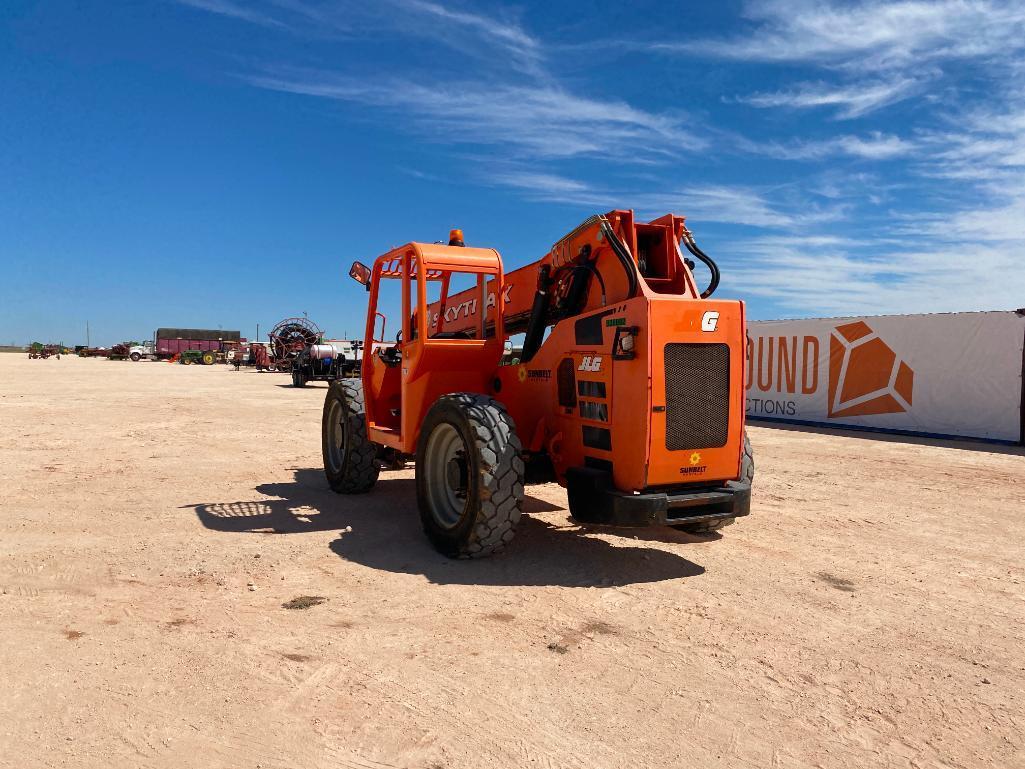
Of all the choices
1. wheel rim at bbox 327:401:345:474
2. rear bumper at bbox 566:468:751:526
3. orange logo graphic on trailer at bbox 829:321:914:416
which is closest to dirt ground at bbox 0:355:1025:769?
rear bumper at bbox 566:468:751:526

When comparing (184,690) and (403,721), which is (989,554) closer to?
(403,721)

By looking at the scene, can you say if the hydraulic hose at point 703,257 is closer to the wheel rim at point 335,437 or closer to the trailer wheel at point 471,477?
the trailer wheel at point 471,477

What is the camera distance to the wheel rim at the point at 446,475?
593 centimetres

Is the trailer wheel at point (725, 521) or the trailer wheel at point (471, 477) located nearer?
the trailer wheel at point (471, 477)

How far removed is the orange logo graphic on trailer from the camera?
16594mm

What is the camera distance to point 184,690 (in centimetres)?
340

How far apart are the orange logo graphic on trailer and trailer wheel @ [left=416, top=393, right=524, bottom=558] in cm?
1406

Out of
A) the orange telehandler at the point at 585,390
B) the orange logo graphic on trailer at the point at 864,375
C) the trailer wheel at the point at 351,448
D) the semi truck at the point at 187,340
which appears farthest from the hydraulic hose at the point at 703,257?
the semi truck at the point at 187,340

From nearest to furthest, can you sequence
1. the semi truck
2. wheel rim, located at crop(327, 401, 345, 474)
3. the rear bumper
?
the rear bumper → wheel rim, located at crop(327, 401, 345, 474) → the semi truck

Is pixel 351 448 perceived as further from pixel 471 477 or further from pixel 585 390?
pixel 585 390

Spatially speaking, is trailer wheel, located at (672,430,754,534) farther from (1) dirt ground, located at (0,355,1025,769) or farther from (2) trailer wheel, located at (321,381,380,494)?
(2) trailer wheel, located at (321,381,380,494)

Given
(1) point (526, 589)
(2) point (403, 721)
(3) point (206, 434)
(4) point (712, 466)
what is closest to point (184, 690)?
(2) point (403, 721)

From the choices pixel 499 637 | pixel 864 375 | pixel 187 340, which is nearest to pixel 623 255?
pixel 499 637

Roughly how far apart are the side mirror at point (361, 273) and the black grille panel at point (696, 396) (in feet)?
13.7
